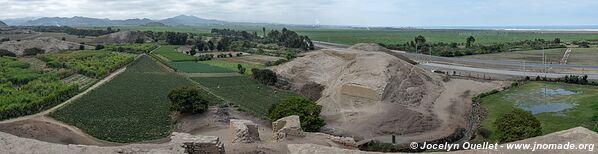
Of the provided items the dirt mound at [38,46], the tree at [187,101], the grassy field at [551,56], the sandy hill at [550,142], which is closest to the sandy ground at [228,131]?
the tree at [187,101]

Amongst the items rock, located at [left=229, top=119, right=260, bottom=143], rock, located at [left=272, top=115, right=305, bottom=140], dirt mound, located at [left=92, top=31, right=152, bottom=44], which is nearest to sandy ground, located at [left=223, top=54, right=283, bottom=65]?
rock, located at [left=272, top=115, right=305, bottom=140]

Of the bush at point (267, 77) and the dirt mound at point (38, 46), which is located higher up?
the dirt mound at point (38, 46)

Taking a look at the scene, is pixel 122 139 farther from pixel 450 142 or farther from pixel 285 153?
pixel 450 142

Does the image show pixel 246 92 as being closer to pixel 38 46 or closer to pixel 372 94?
pixel 372 94

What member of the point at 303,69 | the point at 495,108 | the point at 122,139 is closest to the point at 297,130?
the point at 122,139

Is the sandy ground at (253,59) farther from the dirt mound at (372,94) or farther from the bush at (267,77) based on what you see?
the dirt mound at (372,94)
